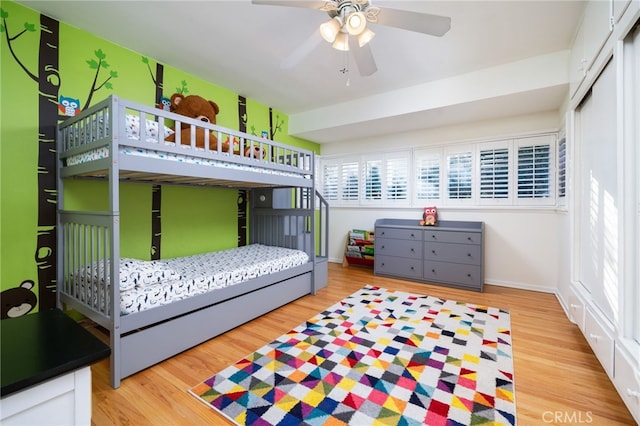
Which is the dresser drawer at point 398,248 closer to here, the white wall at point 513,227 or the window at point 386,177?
the white wall at point 513,227

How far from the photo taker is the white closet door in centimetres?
160

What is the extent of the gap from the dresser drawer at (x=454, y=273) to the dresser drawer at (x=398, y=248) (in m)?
0.20

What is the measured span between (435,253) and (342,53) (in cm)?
270

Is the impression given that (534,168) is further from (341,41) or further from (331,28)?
(331,28)

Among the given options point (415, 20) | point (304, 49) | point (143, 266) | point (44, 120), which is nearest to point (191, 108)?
point (44, 120)

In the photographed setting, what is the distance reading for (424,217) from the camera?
419cm

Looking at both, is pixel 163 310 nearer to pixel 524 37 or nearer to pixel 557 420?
pixel 557 420

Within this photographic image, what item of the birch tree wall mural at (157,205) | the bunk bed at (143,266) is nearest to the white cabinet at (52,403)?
the bunk bed at (143,266)

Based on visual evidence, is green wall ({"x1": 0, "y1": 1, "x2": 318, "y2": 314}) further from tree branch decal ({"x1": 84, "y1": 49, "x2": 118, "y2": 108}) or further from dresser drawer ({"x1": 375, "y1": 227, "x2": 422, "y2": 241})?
dresser drawer ({"x1": 375, "y1": 227, "x2": 422, "y2": 241})

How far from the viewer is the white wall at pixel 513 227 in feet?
11.4

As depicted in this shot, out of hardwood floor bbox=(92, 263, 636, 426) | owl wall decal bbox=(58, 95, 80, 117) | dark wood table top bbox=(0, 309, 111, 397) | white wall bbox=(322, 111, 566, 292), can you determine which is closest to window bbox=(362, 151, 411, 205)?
white wall bbox=(322, 111, 566, 292)

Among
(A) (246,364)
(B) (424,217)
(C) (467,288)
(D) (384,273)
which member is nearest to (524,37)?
(B) (424,217)

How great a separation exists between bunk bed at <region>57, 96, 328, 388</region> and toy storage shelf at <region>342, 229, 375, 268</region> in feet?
6.31

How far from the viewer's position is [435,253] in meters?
3.75
